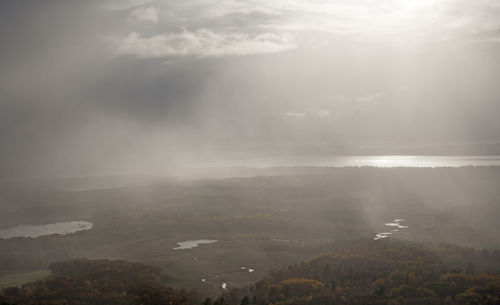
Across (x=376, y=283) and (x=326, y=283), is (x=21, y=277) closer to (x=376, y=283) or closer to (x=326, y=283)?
(x=326, y=283)

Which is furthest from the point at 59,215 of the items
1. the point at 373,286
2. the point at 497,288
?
the point at 497,288

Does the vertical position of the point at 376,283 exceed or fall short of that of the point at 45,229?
it falls short

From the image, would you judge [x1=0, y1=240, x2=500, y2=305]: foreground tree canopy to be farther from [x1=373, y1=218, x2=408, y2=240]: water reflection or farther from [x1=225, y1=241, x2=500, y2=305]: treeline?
[x1=373, y1=218, x2=408, y2=240]: water reflection

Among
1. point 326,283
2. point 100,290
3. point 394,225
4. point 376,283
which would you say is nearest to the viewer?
point 100,290

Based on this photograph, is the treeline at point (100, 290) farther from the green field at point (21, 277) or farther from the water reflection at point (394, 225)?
the water reflection at point (394, 225)

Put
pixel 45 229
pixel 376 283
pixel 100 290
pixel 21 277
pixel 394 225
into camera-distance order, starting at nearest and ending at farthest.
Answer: pixel 100 290 → pixel 376 283 → pixel 21 277 → pixel 394 225 → pixel 45 229

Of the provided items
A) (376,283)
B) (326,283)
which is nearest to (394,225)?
(376,283)

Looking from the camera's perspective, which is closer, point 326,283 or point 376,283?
point 376,283
